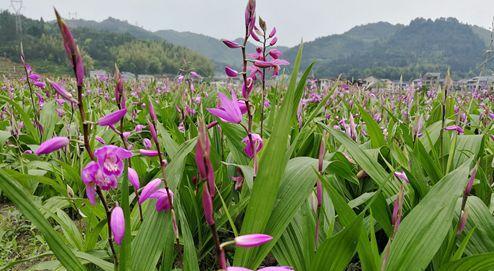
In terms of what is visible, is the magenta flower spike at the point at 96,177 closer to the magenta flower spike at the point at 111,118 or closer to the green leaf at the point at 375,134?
the magenta flower spike at the point at 111,118

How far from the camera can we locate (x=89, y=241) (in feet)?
5.20

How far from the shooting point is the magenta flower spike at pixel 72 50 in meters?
0.77

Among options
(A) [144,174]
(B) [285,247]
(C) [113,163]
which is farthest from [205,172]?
(A) [144,174]

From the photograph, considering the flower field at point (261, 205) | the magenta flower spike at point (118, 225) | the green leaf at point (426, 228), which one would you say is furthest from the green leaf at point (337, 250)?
the magenta flower spike at point (118, 225)

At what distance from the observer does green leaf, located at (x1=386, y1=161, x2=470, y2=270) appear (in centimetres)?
110

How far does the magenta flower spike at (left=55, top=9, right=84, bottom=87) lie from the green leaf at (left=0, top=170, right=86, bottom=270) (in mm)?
310

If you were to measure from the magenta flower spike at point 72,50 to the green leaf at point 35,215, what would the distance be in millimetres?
310

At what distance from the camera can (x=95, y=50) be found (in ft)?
310

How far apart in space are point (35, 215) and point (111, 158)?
9.6 inches

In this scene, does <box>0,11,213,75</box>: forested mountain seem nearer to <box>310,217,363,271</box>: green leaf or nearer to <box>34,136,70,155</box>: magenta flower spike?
<box>34,136,70,155</box>: magenta flower spike

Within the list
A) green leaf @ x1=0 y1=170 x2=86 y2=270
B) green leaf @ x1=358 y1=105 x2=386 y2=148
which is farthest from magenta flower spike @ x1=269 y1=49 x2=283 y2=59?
green leaf @ x1=0 y1=170 x2=86 y2=270

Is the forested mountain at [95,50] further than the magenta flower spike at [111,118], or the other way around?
the forested mountain at [95,50]

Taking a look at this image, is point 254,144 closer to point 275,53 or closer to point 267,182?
point 267,182

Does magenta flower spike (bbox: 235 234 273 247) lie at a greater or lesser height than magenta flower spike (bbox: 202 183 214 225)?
lesser
